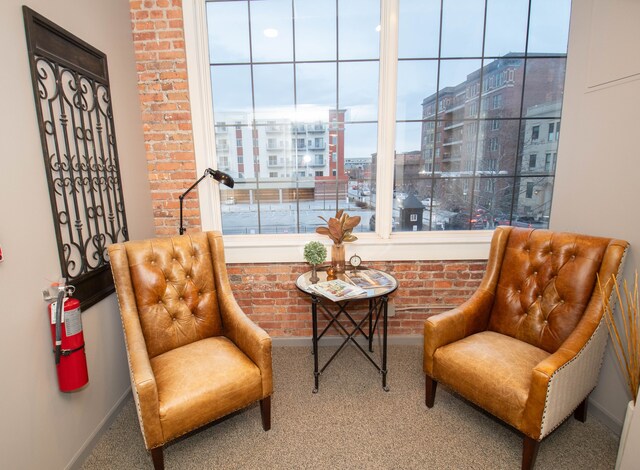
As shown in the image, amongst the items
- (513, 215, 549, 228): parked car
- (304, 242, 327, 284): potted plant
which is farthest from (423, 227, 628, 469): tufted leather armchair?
(304, 242, 327, 284): potted plant

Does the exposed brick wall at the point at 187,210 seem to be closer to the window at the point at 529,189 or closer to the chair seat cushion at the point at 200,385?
the window at the point at 529,189

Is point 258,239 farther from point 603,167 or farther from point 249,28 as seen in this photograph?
point 603,167

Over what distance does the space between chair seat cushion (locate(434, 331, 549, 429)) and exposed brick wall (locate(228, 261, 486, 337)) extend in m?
0.70

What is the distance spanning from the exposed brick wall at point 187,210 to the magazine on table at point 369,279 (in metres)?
0.26

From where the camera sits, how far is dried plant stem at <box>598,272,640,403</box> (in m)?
1.61

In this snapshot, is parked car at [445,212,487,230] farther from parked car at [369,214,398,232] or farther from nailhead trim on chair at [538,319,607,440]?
nailhead trim on chair at [538,319,607,440]

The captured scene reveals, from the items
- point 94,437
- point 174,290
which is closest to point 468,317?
point 174,290

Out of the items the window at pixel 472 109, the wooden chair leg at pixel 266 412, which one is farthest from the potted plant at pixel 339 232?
the window at pixel 472 109

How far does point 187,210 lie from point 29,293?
1284 mm

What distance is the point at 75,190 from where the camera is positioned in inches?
68.3

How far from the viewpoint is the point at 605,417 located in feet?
6.31

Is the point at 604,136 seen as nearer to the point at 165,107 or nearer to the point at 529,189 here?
the point at 529,189

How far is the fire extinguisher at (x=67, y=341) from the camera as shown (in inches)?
58.2

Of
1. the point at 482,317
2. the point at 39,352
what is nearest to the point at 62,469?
the point at 39,352
